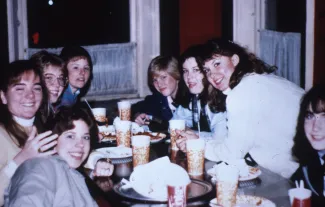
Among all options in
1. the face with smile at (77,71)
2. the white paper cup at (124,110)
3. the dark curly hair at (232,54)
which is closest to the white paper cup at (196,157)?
the dark curly hair at (232,54)

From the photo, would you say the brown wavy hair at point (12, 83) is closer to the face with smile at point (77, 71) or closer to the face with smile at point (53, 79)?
the face with smile at point (53, 79)

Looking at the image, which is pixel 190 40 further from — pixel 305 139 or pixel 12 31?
pixel 305 139

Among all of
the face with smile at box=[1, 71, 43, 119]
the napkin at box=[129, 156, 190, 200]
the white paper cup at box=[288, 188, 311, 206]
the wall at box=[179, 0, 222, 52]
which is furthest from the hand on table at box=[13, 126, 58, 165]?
the wall at box=[179, 0, 222, 52]

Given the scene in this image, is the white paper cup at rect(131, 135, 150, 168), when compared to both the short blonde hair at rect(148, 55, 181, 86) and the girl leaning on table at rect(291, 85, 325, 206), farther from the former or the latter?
the short blonde hair at rect(148, 55, 181, 86)

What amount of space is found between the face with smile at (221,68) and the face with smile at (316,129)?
635mm

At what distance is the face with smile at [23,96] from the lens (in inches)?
93.6

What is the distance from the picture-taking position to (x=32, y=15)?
4336 mm

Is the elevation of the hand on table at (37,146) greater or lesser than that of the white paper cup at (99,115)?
greater

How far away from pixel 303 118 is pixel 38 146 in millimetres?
1251

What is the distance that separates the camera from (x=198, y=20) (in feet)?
15.6

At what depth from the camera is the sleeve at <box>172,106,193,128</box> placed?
3.32m

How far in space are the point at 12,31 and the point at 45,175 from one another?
2824mm

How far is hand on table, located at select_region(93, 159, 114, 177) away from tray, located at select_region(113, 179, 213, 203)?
0.55ft

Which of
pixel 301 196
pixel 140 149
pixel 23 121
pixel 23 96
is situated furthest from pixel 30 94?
pixel 301 196
